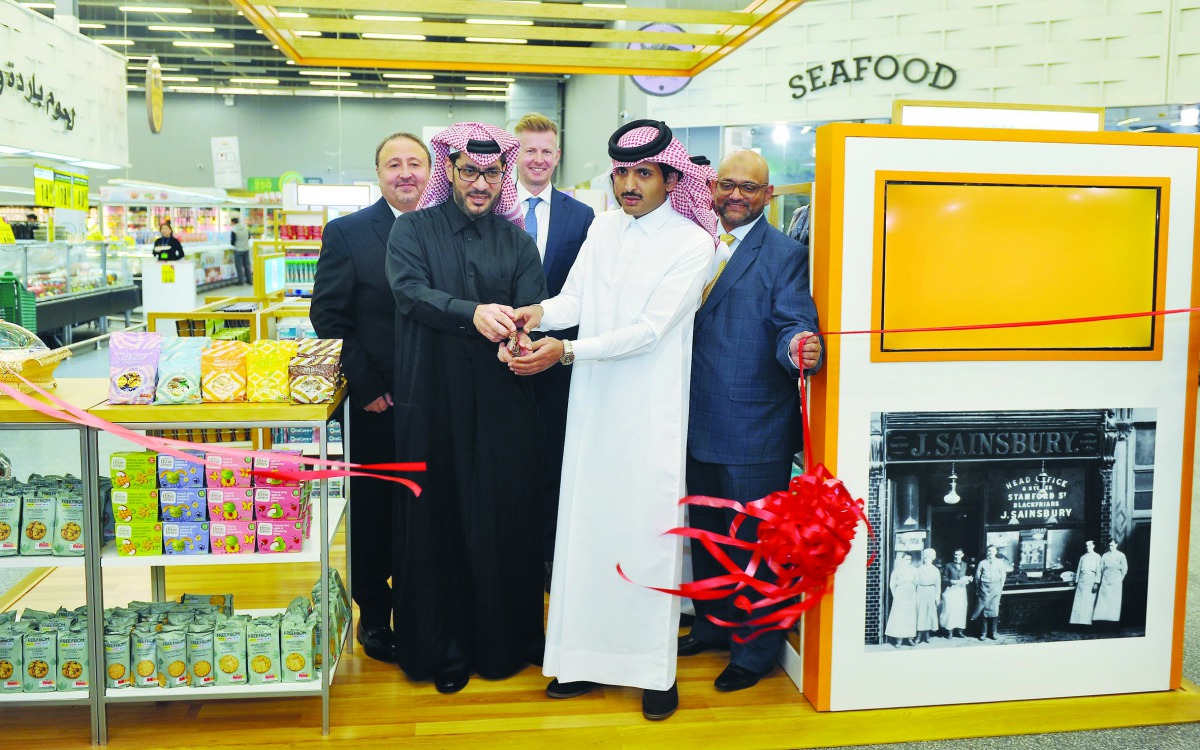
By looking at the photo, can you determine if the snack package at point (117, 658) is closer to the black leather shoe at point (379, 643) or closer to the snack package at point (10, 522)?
the snack package at point (10, 522)

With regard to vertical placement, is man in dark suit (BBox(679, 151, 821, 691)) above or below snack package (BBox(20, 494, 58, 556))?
above

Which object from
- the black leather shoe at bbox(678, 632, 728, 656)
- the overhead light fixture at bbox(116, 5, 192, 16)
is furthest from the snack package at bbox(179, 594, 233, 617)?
the overhead light fixture at bbox(116, 5, 192, 16)

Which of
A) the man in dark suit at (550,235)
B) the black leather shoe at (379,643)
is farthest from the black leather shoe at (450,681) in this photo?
the man in dark suit at (550,235)

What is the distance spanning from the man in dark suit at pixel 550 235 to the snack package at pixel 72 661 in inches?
60.9

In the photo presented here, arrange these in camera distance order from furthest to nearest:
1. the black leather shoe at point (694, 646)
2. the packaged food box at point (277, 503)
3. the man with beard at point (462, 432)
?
1. the black leather shoe at point (694, 646)
2. the man with beard at point (462, 432)
3. the packaged food box at point (277, 503)

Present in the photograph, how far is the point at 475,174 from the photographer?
282 centimetres

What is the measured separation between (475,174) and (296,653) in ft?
4.86

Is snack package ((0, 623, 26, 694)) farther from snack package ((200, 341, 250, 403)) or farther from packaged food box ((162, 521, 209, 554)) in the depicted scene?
snack package ((200, 341, 250, 403))

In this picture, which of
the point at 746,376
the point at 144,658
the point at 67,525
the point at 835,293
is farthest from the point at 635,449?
the point at 67,525

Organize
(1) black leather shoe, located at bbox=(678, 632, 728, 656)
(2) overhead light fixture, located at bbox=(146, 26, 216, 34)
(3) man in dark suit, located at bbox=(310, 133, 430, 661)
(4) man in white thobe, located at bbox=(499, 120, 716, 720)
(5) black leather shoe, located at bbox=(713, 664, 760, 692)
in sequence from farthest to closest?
(2) overhead light fixture, located at bbox=(146, 26, 216, 34) → (1) black leather shoe, located at bbox=(678, 632, 728, 656) → (3) man in dark suit, located at bbox=(310, 133, 430, 661) → (5) black leather shoe, located at bbox=(713, 664, 760, 692) → (4) man in white thobe, located at bbox=(499, 120, 716, 720)

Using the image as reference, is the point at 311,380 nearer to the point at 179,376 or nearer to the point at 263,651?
the point at 179,376

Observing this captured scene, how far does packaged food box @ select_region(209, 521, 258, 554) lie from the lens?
2.65m

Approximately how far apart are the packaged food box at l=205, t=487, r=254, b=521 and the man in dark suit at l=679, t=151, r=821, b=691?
1319 mm

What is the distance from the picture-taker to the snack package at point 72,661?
267cm
